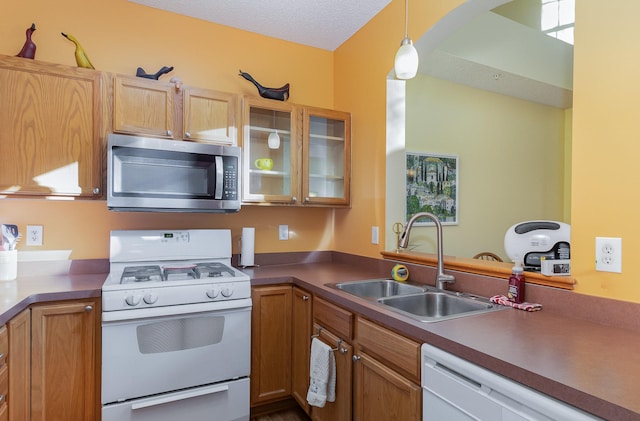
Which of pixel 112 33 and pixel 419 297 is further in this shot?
pixel 112 33

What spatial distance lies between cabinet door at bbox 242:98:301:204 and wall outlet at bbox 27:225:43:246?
1216 millimetres

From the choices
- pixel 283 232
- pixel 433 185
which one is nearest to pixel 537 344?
pixel 283 232

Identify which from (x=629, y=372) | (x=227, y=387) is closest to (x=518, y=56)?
(x=629, y=372)

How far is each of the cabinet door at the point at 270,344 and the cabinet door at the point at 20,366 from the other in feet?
3.41

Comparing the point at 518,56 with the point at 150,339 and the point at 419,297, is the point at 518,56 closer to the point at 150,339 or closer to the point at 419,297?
the point at 419,297

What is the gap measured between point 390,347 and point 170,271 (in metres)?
1.41

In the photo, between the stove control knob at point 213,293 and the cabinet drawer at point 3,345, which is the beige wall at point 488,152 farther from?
the cabinet drawer at point 3,345

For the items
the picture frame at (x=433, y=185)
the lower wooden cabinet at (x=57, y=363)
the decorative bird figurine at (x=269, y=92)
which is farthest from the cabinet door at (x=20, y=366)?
the picture frame at (x=433, y=185)

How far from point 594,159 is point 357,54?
1835mm

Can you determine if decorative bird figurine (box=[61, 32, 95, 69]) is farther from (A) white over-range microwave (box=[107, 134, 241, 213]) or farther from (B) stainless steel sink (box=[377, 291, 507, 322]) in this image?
(B) stainless steel sink (box=[377, 291, 507, 322])

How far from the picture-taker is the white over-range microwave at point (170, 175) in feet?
6.39

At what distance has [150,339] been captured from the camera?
6.04 ft

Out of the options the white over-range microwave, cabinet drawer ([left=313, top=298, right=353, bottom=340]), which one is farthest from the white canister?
cabinet drawer ([left=313, top=298, right=353, bottom=340])

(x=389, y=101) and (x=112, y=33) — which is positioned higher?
(x=112, y=33)
